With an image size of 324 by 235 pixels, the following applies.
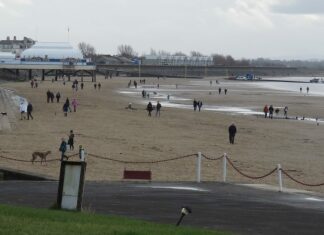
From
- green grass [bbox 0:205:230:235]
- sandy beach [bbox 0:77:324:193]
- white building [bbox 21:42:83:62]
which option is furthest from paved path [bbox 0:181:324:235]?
white building [bbox 21:42:83:62]

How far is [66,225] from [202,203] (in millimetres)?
5652

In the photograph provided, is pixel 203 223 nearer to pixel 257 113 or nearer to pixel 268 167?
pixel 268 167

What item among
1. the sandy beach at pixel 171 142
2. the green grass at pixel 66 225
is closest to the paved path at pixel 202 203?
the green grass at pixel 66 225

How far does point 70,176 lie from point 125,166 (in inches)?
500

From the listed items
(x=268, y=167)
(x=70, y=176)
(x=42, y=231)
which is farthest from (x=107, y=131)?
(x=42, y=231)

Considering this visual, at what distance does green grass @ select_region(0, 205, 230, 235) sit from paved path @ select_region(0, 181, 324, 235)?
1.81 metres

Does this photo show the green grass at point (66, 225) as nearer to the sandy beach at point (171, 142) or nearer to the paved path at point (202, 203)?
the paved path at point (202, 203)

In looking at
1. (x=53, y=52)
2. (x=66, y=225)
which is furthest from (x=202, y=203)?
(x=53, y=52)

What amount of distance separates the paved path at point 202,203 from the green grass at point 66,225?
71.4 inches

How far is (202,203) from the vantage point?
14.0m

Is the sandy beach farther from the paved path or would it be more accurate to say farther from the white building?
the white building

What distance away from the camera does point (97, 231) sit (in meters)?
8.38

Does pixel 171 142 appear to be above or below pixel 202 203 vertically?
below

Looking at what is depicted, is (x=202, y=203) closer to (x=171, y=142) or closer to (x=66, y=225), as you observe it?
(x=66, y=225)
